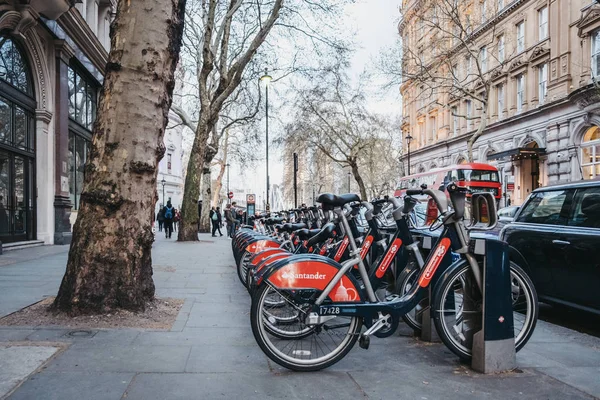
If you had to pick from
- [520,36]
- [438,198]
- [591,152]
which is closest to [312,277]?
[438,198]

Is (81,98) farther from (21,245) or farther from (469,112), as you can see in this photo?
(469,112)

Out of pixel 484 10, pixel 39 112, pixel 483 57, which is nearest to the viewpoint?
pixel 39 112

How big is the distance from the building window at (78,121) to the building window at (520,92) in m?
28.3

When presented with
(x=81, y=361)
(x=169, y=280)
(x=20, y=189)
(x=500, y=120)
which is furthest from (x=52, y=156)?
(x=500, y=120)

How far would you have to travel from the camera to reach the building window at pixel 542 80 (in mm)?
32125

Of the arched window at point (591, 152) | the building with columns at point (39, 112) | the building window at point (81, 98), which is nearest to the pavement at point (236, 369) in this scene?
the building with columns at point (39, 112)

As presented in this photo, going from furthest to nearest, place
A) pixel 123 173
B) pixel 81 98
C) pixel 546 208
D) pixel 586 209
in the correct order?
1. pixel 81 98
2. pixel 546 208
3. pixel 586 209
4. pixel 123 173

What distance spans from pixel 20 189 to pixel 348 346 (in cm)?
1339

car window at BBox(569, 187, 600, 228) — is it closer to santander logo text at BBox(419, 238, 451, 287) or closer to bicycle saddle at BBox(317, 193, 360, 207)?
santander logo text at BBox(419, 238, 451, 287)

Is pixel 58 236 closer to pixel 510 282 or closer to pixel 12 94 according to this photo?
pixel 12 94

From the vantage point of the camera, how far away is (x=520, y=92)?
3522 cm

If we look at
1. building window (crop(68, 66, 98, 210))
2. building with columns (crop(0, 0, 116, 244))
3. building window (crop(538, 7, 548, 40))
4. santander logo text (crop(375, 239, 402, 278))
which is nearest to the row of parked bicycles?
santander logo text (crop(375, 239, 402, 278))

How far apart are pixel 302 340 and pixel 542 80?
33947mm

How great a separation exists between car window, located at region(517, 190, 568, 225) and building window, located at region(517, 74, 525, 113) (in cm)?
3125
